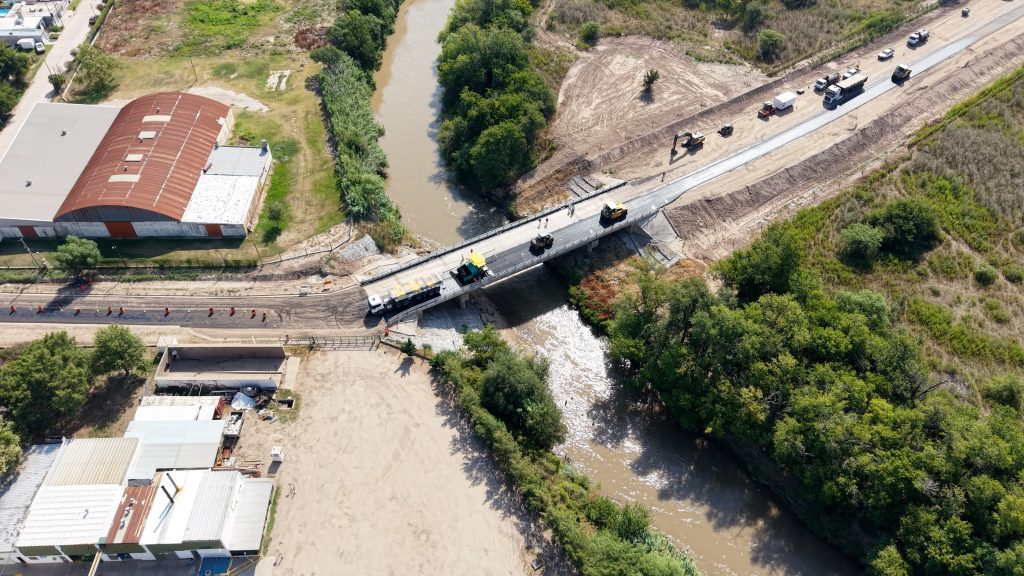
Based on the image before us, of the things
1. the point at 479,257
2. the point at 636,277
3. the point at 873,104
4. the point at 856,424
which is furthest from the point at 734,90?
the point at 856,424

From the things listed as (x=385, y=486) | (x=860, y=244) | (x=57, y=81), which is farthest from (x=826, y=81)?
(x=57, y=81)

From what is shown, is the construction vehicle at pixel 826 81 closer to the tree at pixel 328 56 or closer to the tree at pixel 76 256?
the tree at pixel 328 56

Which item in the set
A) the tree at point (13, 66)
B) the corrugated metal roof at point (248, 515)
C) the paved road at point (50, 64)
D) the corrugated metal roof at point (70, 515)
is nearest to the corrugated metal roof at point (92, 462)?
the corrugated metal roof at point (70, 515)

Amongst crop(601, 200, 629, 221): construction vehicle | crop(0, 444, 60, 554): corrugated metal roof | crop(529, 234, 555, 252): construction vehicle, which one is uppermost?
crop(601, 200, 629, 221): construction vehicle

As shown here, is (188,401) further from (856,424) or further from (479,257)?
(856,424)

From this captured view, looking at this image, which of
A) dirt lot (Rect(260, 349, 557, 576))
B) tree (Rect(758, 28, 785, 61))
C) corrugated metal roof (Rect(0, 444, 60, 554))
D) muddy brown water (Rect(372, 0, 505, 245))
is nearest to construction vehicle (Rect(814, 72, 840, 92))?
tree (Rect(758, 28, 785, 61))

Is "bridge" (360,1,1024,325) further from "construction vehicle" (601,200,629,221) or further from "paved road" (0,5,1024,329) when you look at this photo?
"construction vehicle" (601,200,629,221)

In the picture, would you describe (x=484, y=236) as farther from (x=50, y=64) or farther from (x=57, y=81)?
(x=50, y=64)
